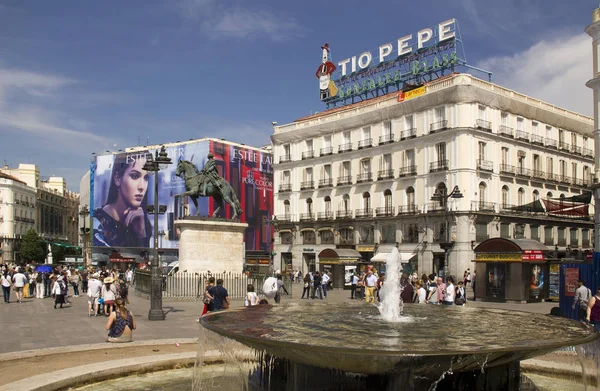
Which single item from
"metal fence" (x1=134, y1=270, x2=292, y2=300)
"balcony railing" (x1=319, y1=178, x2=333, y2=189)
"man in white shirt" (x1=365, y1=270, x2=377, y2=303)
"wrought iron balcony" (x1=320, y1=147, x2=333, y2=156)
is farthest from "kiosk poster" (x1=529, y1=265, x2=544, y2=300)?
"wrought iron balcony" (x1=320, y1=147, x2=333, y2=156)

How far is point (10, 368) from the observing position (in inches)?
368

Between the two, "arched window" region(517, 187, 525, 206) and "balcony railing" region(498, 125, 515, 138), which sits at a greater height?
"balcony railing" region(498, 125, 515, 138)

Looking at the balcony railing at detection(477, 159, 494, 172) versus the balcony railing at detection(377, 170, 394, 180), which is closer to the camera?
the balcony railing at detection(477, 159, 494, 172)

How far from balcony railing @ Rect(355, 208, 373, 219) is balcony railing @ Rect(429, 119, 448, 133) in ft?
32.1

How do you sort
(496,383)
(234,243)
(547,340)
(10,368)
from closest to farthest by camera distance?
(547,340), (496,383), (10,368), (234,243)

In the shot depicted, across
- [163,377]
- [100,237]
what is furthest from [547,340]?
[100,237]

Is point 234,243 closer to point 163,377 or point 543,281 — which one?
point 543,281

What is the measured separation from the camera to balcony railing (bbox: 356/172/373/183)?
181 feet

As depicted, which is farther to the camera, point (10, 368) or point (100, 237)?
point (100, 237)

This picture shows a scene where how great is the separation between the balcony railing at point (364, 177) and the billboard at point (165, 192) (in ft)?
73.1

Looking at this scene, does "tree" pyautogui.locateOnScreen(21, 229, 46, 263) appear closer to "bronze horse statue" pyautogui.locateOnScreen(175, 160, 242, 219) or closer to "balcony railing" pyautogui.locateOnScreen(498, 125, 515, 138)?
"balcony railing" pyautogui.locateOnScreen(498, 125, 515, 138)

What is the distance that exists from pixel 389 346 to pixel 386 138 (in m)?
49.1

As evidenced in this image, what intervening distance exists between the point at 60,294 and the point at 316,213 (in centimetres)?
3826

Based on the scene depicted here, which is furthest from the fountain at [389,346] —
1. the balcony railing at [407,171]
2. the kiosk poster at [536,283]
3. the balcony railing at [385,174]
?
the balcony railing at [385,174]
